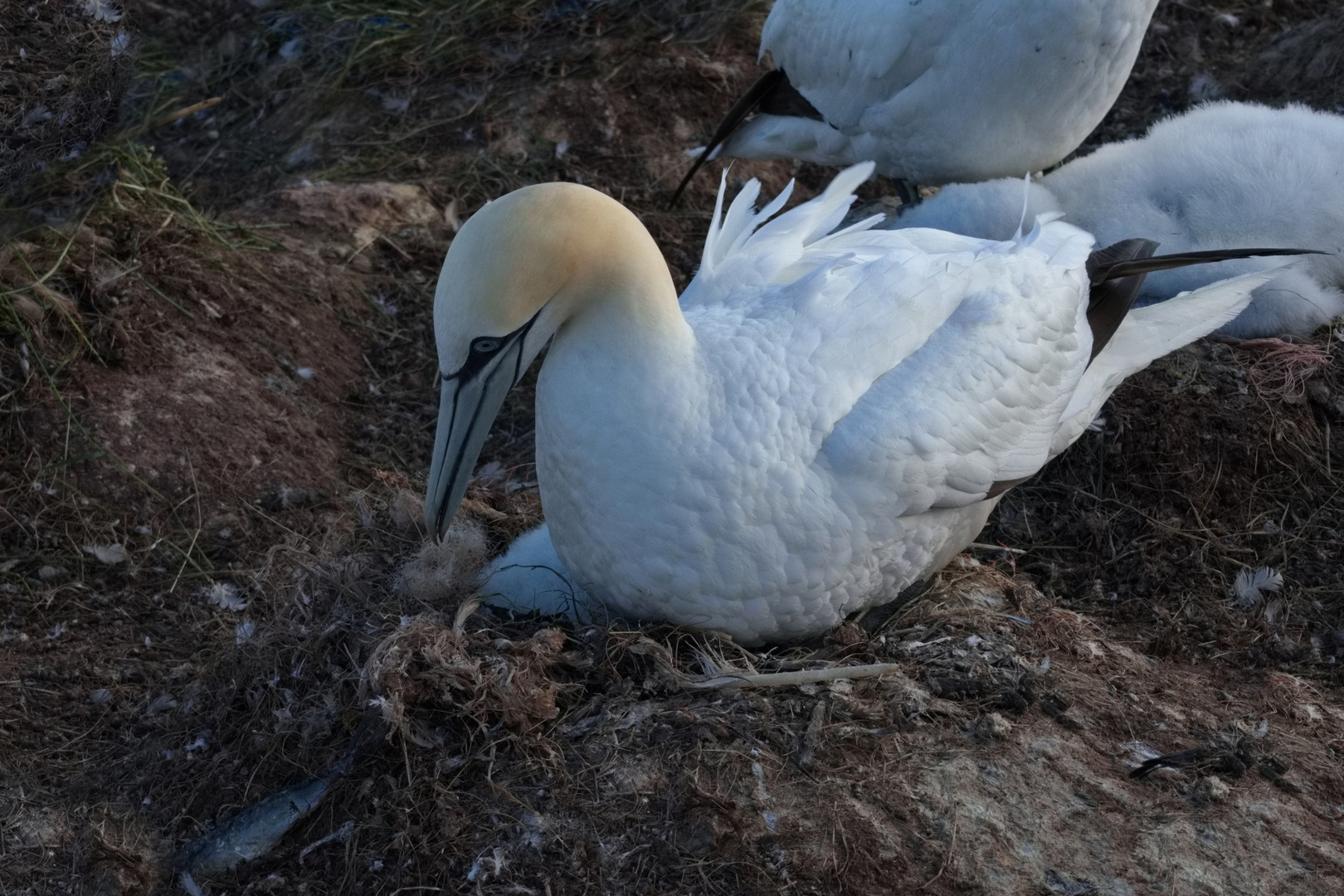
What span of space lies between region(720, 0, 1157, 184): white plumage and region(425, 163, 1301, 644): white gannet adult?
1201 millimetres

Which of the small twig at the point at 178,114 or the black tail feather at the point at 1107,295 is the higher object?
the black tail feather at the point at 1107,295

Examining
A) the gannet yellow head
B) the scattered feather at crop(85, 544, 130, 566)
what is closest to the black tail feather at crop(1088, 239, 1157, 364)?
the gannet yellow head

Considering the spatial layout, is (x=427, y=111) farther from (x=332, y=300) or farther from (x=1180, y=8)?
(x=1180, y=8)

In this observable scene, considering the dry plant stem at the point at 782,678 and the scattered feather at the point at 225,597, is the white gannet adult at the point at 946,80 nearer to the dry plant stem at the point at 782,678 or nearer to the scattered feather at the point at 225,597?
the dry plant stem at the point at 782,678

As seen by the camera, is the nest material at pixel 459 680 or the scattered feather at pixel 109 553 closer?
the nest material at pixel 459 680

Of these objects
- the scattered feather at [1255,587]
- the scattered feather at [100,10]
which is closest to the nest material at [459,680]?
the scattered feather at [1255,587]

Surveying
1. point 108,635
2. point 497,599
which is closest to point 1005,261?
point 497,599

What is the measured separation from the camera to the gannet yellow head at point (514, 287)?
2996 mm

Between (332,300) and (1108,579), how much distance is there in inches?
130

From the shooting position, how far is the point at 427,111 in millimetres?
6797

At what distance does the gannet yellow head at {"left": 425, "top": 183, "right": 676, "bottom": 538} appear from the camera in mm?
2996

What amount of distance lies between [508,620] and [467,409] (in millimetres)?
667

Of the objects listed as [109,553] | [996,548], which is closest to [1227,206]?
[996,548]

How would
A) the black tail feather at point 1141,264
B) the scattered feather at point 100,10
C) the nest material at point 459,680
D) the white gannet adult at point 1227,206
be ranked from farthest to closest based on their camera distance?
the scattered feather at point 100,10, the white gannet adult at point 1227,206, the black tail feather at point 1141,264, the nest material at point 459,680
